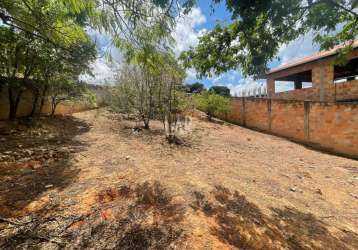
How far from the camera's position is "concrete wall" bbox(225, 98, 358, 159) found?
860 centimetres

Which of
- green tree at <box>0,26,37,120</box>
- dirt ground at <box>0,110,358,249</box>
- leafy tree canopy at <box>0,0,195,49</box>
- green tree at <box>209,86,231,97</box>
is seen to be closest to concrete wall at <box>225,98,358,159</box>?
green tree at <box>209,86,231,97</box>

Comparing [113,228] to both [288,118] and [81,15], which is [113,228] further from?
[288,118]

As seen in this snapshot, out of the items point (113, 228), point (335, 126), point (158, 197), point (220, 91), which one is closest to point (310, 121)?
point (335, 126)

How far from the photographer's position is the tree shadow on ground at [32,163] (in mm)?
2680

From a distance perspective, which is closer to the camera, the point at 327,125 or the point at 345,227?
the point at 345,227

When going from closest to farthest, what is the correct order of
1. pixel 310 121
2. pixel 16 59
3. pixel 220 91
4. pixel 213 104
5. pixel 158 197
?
pixel 158 197 → pixel 16 59 → pixel 310 121 → pixel 213 104 → pixel 220 91

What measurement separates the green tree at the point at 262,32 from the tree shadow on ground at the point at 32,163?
3.34 m

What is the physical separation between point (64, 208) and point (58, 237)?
0.52 m

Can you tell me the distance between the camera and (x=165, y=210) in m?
2.79

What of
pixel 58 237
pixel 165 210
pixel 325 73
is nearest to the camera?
pixel 58 237

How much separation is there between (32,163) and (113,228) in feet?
8.56

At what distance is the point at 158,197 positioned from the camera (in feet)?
10.2

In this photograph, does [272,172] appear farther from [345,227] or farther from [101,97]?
[101,97]

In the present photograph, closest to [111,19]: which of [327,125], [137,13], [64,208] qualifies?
[137,13]
